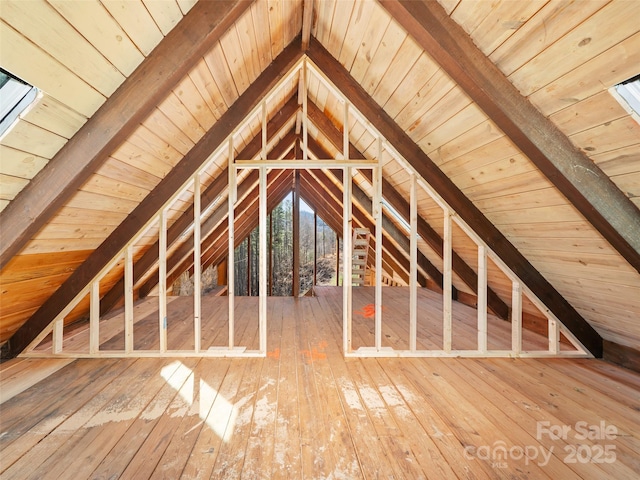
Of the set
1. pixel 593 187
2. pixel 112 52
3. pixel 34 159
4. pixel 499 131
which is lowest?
pixel 593 187

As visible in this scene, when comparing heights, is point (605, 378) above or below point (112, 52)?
below

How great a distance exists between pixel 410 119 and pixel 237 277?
36.2 feet

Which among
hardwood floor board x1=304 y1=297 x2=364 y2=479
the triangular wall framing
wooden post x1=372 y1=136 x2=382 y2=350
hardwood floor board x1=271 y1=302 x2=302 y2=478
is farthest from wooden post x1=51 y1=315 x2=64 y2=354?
wooden post x1=372 y1=136 x2=382 y2=350

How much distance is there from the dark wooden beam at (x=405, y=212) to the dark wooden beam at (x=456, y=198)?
0.82 metres

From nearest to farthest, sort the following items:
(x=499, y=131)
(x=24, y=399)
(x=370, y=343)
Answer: (x=499, y=131) < (x=24, y=399) < (x=370, y=343)

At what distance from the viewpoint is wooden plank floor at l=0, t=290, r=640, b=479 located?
133 centimetres

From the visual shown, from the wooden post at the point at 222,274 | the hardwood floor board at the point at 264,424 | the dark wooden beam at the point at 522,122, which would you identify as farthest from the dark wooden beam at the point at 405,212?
the wooden post at the point at 222,274

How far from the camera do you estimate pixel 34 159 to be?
1.46 meters

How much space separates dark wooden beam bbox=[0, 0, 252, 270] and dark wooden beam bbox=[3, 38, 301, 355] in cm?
84

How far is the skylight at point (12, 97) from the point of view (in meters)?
1.19

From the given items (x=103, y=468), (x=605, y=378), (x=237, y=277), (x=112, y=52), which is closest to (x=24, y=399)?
(x=103, y=468)

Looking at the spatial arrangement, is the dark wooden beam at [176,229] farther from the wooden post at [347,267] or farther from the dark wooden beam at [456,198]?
the wooden post at [347,267]

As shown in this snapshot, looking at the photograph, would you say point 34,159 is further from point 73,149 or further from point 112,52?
point 112,52

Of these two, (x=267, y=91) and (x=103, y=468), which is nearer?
(x=103, y=468)
